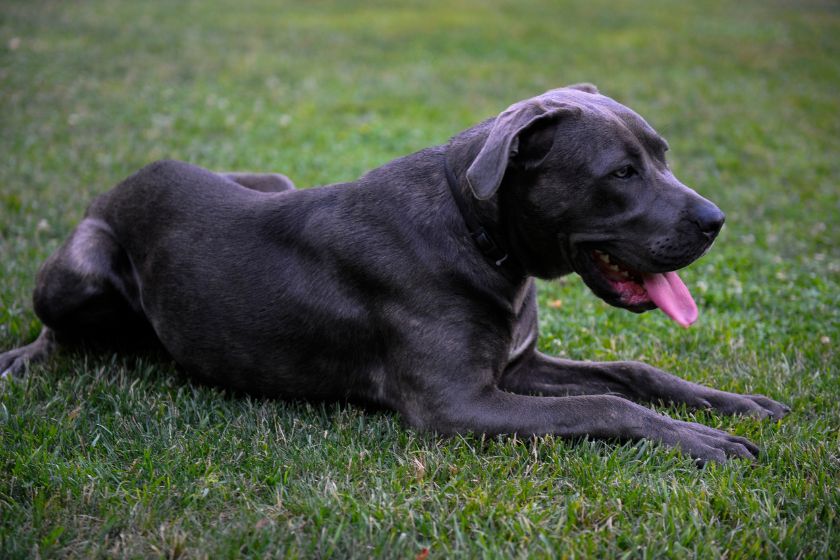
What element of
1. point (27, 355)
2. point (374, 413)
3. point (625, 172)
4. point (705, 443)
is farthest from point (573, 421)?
point (27, 355)

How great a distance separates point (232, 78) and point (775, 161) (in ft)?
24.2

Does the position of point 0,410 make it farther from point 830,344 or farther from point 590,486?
point 830,344

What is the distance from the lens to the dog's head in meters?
3.54

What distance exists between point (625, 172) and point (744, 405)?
1293 millimetres

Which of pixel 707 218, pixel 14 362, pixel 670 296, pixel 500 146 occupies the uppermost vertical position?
pixel 500 146

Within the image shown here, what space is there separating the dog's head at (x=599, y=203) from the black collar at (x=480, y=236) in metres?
0.09

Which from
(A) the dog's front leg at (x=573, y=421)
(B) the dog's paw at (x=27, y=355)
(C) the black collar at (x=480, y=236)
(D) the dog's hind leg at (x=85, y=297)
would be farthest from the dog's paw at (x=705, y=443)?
(B) the dog's paw at (x=27, y=355)

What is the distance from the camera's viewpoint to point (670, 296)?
3729 mm

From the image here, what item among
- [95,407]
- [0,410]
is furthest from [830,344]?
[0,410]

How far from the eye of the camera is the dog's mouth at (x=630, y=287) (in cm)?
371

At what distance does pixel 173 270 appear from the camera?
4199 mm

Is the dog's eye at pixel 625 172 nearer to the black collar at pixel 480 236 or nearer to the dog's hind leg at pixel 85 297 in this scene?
the black collar at pixel 480 236

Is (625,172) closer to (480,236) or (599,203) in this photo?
(599,203)

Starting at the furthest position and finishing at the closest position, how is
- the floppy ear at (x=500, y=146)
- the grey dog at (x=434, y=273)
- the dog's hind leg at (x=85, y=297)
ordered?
1. the dog's hind leg at (x=85, y=297)
2. the grey dog at (x=434, y=273)
3. the floppy ear at (x=500, y=146)
